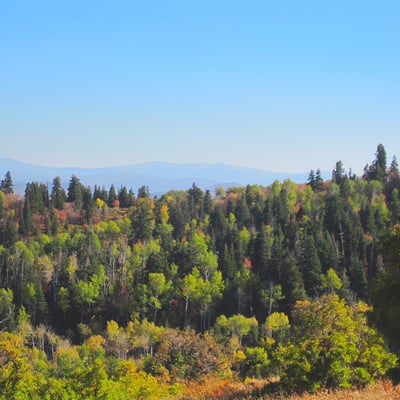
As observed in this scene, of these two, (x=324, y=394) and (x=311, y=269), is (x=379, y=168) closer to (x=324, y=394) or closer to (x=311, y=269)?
(x=311, y=269)

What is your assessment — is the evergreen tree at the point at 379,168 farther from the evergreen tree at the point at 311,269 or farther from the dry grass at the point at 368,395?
the dry grass at the point at 368,395

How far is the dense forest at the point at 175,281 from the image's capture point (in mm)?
45375

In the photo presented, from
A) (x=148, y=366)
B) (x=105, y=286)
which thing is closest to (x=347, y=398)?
(x=148, y=366)

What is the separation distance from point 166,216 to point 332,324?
310ft

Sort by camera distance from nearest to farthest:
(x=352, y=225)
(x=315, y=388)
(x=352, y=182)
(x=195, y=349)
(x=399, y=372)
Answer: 1. (x=399, y=372)
2. (x=315, y=388)
3. (x=195, y=349)
4. (x=352, y=225)
5. (x=352, y=182)

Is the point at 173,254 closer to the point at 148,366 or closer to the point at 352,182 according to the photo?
the point at 148,366

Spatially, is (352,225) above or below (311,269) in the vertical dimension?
above

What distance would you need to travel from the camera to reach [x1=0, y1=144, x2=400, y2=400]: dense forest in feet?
149

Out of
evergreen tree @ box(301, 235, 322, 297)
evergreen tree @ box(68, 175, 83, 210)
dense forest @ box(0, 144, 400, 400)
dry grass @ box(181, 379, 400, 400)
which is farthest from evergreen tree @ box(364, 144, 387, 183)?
dry grass @ box(181, 379, 400, 400)

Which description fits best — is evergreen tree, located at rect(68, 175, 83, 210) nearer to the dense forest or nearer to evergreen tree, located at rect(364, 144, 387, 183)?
the dense forest

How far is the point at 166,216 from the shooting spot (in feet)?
403

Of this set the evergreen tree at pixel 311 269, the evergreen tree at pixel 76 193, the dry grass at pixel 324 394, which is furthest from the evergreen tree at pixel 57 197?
the dry grass at pixel 324 394

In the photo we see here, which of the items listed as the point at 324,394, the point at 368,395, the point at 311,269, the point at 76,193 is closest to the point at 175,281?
the point at 311,269

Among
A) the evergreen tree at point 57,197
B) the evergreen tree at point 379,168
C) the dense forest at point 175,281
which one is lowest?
the dense forest at point 175,281
